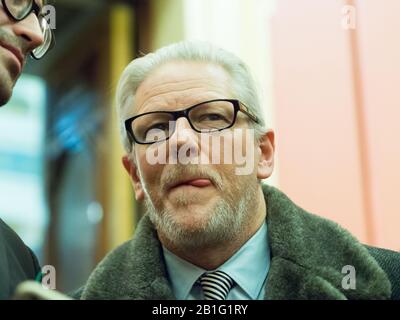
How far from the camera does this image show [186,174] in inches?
33.7

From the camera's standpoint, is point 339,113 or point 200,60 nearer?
point 200,60

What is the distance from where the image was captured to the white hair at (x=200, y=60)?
0.95 metres

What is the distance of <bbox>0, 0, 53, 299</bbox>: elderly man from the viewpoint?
842mm

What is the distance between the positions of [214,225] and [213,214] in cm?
1

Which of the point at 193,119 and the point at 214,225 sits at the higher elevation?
the point at 193,119

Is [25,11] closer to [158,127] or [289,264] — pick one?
[158,127]

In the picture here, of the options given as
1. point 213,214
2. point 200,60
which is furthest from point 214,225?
point 200,60

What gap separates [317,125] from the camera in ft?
3.61

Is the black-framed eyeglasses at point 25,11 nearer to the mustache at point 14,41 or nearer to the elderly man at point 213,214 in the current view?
the mustache at point 14,41

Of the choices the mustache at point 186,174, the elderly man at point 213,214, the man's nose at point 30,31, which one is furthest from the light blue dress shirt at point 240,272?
the man's nose at point 30,31

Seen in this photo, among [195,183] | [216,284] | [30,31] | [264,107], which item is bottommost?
[216,284]
